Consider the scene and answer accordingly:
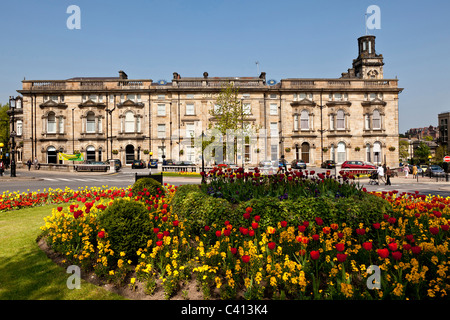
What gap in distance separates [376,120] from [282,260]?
153 ft

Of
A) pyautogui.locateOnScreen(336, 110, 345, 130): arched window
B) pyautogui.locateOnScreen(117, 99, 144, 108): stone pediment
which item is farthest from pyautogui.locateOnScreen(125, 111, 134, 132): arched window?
pyautogui.locateOnScreen(336, 110, 345, 130): arched window

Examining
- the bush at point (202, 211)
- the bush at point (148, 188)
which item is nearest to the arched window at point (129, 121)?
the bush at point (148, 188)

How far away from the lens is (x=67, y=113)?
42250 mm

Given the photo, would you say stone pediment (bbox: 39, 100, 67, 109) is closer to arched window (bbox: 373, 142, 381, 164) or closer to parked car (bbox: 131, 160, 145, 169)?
parked car (bbox: 131, 160, 145, 169)

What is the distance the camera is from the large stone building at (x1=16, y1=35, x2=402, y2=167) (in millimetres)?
42031

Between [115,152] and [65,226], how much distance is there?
38495mm

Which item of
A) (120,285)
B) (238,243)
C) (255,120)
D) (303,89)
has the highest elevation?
(303,89)

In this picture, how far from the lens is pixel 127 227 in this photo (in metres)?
4.96

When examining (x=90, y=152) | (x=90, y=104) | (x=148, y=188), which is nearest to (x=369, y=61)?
(x=90, y=104)

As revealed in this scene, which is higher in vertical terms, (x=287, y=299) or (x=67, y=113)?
(x=67, y=113)

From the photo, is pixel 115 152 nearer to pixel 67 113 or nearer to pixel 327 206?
pixel 67 113

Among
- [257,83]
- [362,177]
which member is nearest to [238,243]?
[362,177]

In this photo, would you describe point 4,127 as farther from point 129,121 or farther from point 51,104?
point 129,121

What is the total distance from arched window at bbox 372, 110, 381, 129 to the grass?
47.5 metres
